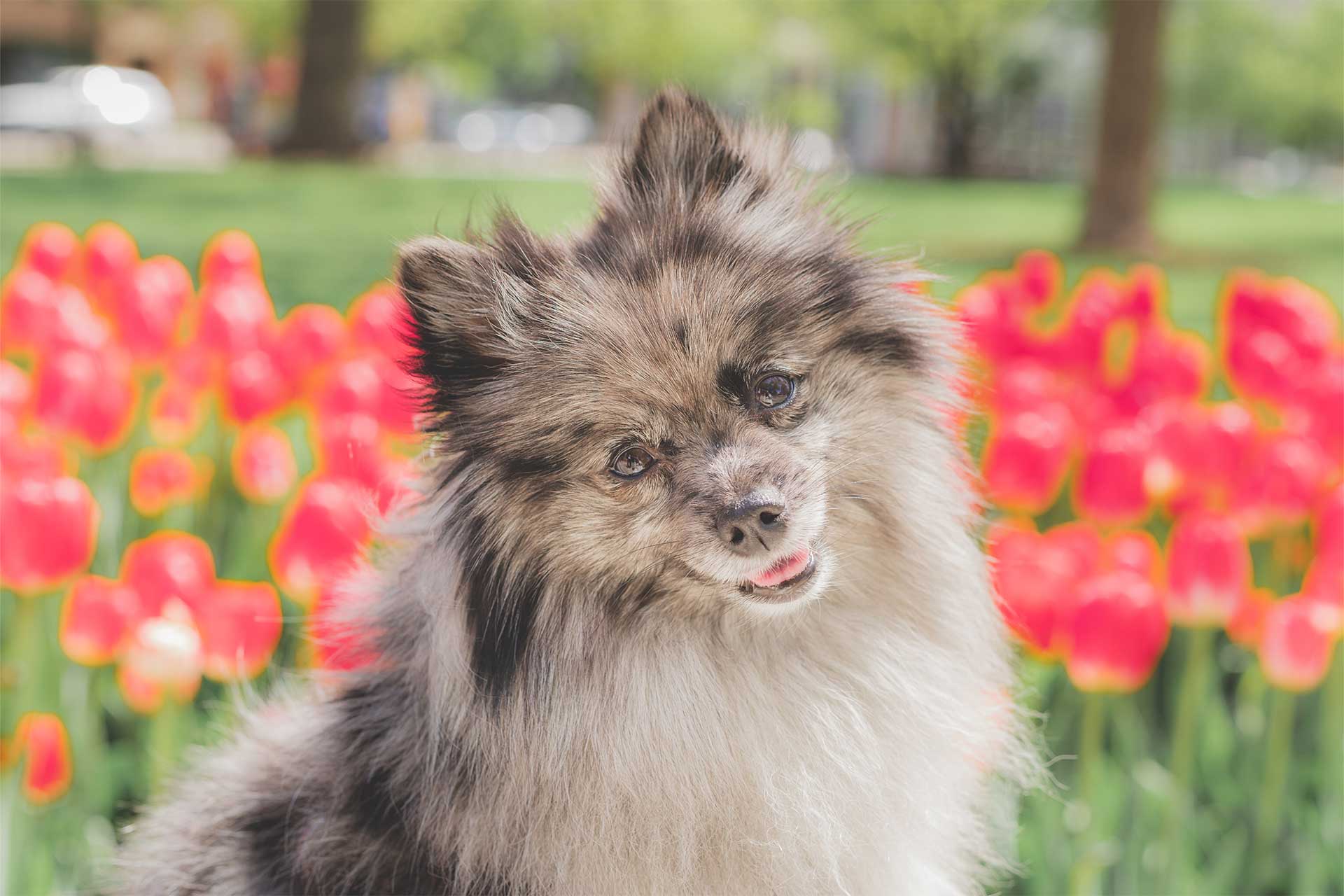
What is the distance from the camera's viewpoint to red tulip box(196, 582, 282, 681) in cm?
345

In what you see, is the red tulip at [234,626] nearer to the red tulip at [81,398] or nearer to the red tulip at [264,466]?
the red tulip at [264,466]

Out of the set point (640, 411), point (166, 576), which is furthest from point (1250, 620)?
point (166, 576)

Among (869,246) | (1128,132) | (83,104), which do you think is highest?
(83,104)

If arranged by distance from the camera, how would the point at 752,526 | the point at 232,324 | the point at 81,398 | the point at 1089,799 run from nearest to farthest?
the point at 752,526
the point at 1089,799
the point at 81,398
the point at 232,324

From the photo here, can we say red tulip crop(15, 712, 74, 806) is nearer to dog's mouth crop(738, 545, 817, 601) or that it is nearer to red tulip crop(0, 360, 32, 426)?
red tulip crop(0, 360, 32, 426)

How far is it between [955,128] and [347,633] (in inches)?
1704

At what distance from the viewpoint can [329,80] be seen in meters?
19.8

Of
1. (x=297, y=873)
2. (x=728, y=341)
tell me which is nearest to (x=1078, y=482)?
(x=728, y=341)

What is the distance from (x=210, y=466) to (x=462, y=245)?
2.70 meters

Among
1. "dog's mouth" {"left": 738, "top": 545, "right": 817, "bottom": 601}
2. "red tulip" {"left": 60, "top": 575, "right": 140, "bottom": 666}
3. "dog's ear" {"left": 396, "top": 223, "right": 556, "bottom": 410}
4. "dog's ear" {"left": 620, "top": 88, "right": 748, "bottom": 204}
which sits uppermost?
"dog's ear" {"left": 620, "top": 88, "right": 748, "bottom": 204}

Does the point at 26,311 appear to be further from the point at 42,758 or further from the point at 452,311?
the point at 452,311

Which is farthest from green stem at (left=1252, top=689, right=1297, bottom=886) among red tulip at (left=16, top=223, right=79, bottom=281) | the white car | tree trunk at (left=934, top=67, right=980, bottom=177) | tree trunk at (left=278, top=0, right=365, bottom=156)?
tree trunk at (left=934, top=67, right=980, bottom=177)

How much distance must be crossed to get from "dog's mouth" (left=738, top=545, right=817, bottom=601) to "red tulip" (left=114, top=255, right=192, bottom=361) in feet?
9.80

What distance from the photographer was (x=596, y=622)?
261 centimetres
